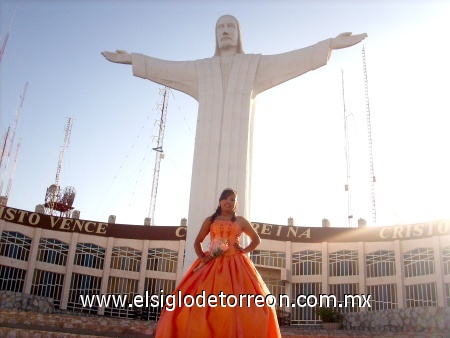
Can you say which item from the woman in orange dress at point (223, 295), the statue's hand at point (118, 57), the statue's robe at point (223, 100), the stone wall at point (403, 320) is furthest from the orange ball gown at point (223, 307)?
the stone wall at point (403, 320)

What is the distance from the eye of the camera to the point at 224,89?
375 inches

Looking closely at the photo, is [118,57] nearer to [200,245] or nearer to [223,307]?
[200,245]

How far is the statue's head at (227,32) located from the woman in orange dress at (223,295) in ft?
17.4

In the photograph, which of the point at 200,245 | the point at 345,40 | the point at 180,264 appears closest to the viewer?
the point at 200,245

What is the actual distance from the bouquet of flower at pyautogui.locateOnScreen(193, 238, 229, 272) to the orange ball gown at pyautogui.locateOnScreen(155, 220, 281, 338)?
23mm

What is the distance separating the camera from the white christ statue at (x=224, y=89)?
8.92 metres

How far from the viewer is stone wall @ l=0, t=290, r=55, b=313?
21188 millimetres

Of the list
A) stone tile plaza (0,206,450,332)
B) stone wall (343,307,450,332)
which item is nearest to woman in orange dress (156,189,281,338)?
stone wall (343,307,450,332)

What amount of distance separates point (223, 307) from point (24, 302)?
20.1 metres

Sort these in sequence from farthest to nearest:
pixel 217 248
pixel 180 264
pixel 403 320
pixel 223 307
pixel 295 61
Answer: pixel 180 264
pixel 403 320
pixel 295 61
pixel 217 248
pixel 223 307

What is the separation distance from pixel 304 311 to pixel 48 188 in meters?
15.8

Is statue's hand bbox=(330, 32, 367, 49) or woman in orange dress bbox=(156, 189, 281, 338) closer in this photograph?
woman in orange dress bbox=(156, 189, 281, 338)

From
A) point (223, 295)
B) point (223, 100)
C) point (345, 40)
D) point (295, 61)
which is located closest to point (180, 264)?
point (223, 100)

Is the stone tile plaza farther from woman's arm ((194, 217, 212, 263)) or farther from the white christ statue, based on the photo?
woman's arm ((194, 217, 212, 263))
